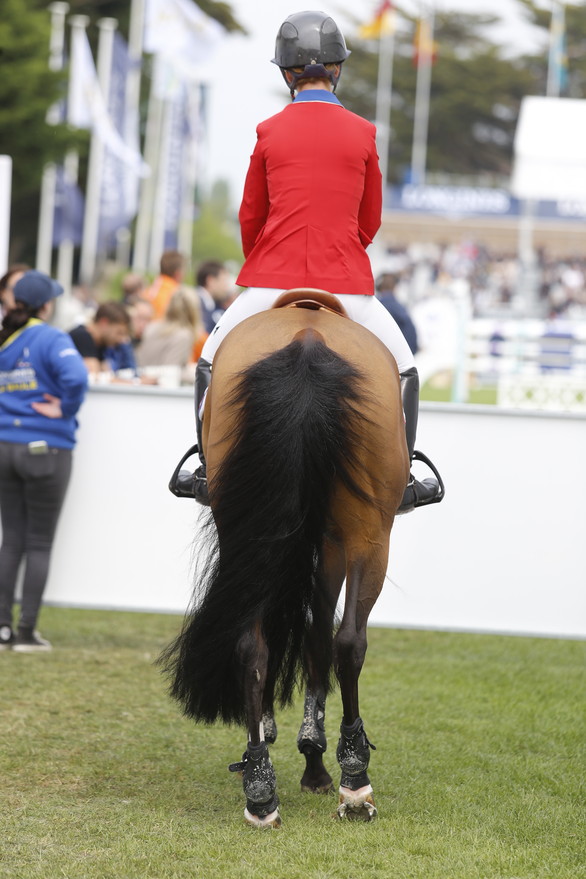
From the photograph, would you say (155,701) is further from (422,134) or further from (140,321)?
(422,134)

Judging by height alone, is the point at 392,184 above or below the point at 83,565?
above

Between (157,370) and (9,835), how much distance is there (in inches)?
260

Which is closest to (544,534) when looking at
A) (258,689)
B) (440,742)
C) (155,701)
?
(440,742)

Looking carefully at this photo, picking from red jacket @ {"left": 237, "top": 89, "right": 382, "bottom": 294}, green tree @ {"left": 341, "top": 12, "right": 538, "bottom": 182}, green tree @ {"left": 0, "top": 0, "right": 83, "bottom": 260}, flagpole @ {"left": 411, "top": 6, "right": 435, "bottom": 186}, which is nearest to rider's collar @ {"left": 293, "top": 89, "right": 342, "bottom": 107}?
red jacket @ {"left": 237, "top": 89, "right": 382, "bottom": 294}

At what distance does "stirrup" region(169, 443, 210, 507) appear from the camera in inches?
204

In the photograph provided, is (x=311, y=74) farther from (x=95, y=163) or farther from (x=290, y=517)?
(x=95, y=163)

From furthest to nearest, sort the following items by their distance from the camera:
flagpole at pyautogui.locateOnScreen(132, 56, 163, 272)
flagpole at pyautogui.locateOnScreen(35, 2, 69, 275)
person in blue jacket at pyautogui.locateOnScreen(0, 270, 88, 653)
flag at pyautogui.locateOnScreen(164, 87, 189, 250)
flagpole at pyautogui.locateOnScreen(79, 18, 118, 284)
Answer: flagpole at pyautogui.locateOnScreen(132, 56, 163, 272) → flagpole at pyautogui.locateOnScreen(35, 2, 69, 275) → flagpole at pyautogui.locateOnScreen(79, 18, 118, 284) → flag at pyautogui.locateOnScreen(164, 87, 189, 250) → person in blue jacket at pyautogui.locateOnScreen(0, 270, 88, 653)

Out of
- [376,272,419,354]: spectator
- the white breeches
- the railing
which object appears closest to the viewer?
the white breeches

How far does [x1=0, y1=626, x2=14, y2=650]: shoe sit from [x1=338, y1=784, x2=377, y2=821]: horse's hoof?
3.52 m

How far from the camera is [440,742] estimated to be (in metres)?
5.79

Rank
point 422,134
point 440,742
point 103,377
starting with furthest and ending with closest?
point 422,134 < point 103,377 < point 440,742

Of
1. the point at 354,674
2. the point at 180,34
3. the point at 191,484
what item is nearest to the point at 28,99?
the point at 180,34

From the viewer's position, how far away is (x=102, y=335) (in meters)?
9.51

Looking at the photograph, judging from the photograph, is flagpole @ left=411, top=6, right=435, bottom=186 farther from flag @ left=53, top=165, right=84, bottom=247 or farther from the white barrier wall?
the white barrier wall
